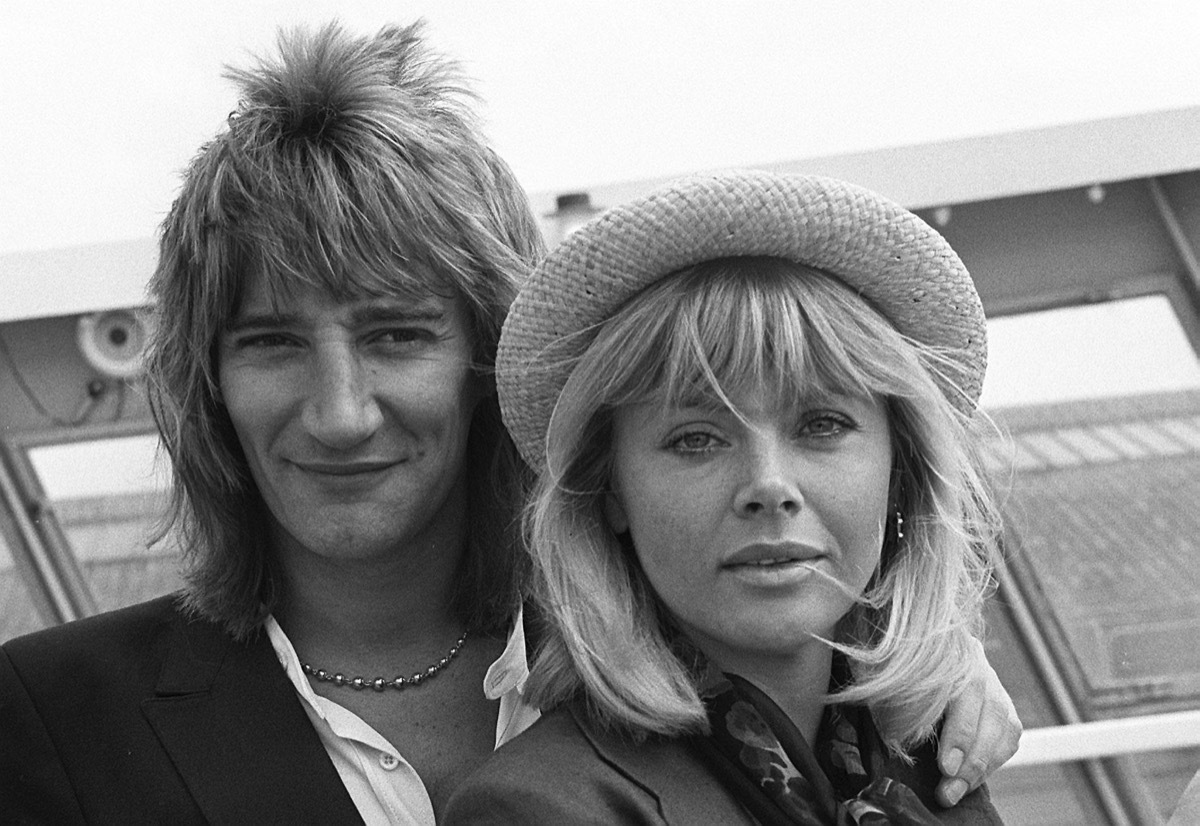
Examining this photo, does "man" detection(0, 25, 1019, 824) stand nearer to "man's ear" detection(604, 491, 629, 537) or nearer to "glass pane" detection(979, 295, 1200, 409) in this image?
"man's ear" detection(604, 491, 629, 537)

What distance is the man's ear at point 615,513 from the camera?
1875mm

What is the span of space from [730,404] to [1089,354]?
326 centimetres

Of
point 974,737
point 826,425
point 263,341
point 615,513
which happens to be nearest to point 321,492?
point 263,341

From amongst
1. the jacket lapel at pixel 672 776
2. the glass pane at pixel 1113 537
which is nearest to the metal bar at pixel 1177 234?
the glass pane at pixel 1113 537

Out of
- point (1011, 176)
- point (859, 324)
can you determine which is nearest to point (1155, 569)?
point (1011, 176)

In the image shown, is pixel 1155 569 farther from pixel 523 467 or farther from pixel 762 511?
pixel 762 511

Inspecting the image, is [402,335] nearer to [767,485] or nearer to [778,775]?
[767,485]

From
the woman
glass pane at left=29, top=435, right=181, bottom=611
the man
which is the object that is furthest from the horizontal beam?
the woman

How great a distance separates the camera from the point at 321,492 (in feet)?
6.91

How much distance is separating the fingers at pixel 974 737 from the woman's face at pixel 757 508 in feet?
0.98

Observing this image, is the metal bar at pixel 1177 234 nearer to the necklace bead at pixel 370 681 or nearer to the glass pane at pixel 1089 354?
the glass pane at pixel 1089 354

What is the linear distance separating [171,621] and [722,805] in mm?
919

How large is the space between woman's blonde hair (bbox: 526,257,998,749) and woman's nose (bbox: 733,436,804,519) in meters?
0.06

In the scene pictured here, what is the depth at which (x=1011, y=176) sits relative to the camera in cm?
429
